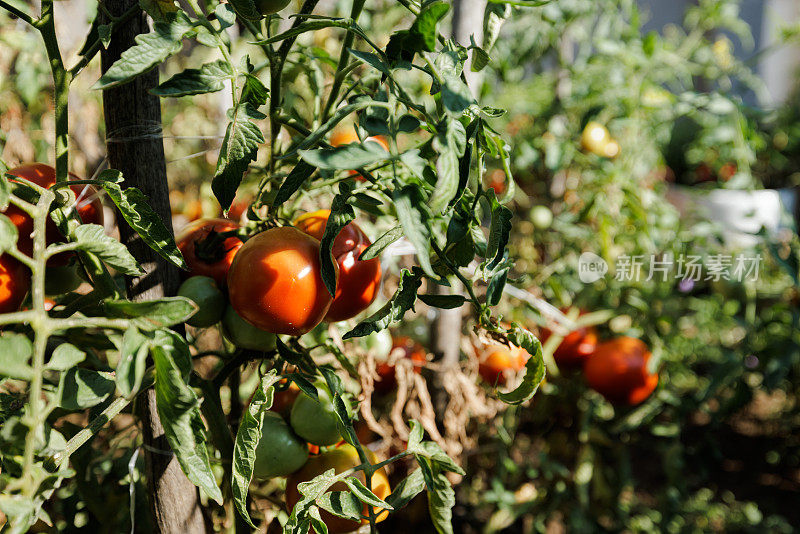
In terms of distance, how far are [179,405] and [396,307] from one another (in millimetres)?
148

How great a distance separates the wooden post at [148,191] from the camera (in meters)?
0.45

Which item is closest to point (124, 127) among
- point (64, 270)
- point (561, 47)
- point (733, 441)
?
point (64, 270)

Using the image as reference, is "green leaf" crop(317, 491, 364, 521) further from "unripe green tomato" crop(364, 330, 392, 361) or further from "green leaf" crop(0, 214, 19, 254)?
"unripe green tomato" crop(364, 330, 392, 361)

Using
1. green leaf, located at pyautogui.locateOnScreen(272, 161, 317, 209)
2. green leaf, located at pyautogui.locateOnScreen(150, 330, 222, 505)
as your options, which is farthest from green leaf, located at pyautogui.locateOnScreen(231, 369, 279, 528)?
green leaf, located at pyautogui.locateOnScreen(272, 161, 317, 209)

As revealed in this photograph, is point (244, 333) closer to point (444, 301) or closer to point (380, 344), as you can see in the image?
point (444, 301)

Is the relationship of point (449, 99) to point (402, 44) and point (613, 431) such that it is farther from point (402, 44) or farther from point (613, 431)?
point (613, 431)

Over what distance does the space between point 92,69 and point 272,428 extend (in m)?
1.33

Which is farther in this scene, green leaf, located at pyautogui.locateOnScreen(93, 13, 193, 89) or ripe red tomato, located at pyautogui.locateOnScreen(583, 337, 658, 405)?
ripe red tomato, located at pyautogui.locateOnScreen(583, 337, 658, 405)

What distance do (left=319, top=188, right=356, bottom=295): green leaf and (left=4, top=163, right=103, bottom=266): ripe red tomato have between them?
20cm

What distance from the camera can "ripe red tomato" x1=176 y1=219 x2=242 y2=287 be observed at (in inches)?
20.3

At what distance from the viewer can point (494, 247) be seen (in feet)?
1.29

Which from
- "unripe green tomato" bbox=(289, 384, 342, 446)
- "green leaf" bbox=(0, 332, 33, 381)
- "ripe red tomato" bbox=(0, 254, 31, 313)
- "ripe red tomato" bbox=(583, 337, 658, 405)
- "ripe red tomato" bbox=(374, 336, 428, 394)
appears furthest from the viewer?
"ripe red tomato" bbox=(583, 337, 658, 405)

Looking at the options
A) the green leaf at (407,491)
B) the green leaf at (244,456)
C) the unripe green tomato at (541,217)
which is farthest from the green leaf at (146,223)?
the unripe green tomato at (541,217)

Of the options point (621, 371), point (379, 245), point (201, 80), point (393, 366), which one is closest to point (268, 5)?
point (201, 80)
